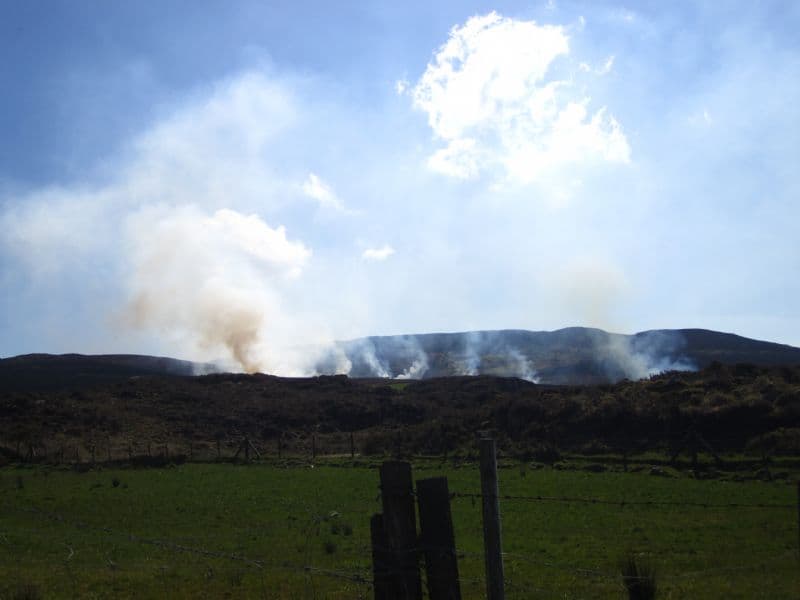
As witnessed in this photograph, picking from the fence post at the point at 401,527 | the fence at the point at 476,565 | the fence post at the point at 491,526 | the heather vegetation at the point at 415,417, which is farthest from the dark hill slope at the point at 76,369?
the fence post at the point at 491,526

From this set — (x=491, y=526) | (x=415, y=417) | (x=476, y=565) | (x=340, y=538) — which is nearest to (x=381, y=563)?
(x=491, y=526)

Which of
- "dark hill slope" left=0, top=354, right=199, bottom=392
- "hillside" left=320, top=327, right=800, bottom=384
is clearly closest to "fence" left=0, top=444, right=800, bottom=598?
"dark hill slope" left=0, top=354, right=199, bottom=392

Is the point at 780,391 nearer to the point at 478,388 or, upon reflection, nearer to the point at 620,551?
the point at 620,551

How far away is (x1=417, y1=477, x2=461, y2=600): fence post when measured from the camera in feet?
20.2

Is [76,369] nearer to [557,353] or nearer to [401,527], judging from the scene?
[557,353]

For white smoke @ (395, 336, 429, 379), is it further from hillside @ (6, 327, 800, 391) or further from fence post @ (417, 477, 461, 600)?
fence post @ (417, 477, 461, 600)

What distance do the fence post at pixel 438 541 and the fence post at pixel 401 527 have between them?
0.10m

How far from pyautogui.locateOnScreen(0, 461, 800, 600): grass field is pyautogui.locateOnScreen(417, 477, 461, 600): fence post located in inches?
88.1

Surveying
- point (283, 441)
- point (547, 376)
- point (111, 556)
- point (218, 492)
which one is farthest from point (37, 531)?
point (547, 376)

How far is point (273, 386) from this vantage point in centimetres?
9756

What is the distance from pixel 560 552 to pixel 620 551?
4.49 ft

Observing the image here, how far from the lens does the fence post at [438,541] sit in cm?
616

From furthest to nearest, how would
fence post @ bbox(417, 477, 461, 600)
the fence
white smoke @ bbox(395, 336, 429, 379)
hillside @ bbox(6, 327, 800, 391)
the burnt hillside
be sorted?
white smoke @ bbox(395, 336, 429, 379) < hillside @ bbox(6, 327, 800, 391) < the burnt hillside < the fence < fence post @ bbox(417, 477, 461, 600)

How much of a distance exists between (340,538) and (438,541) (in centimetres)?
1393
